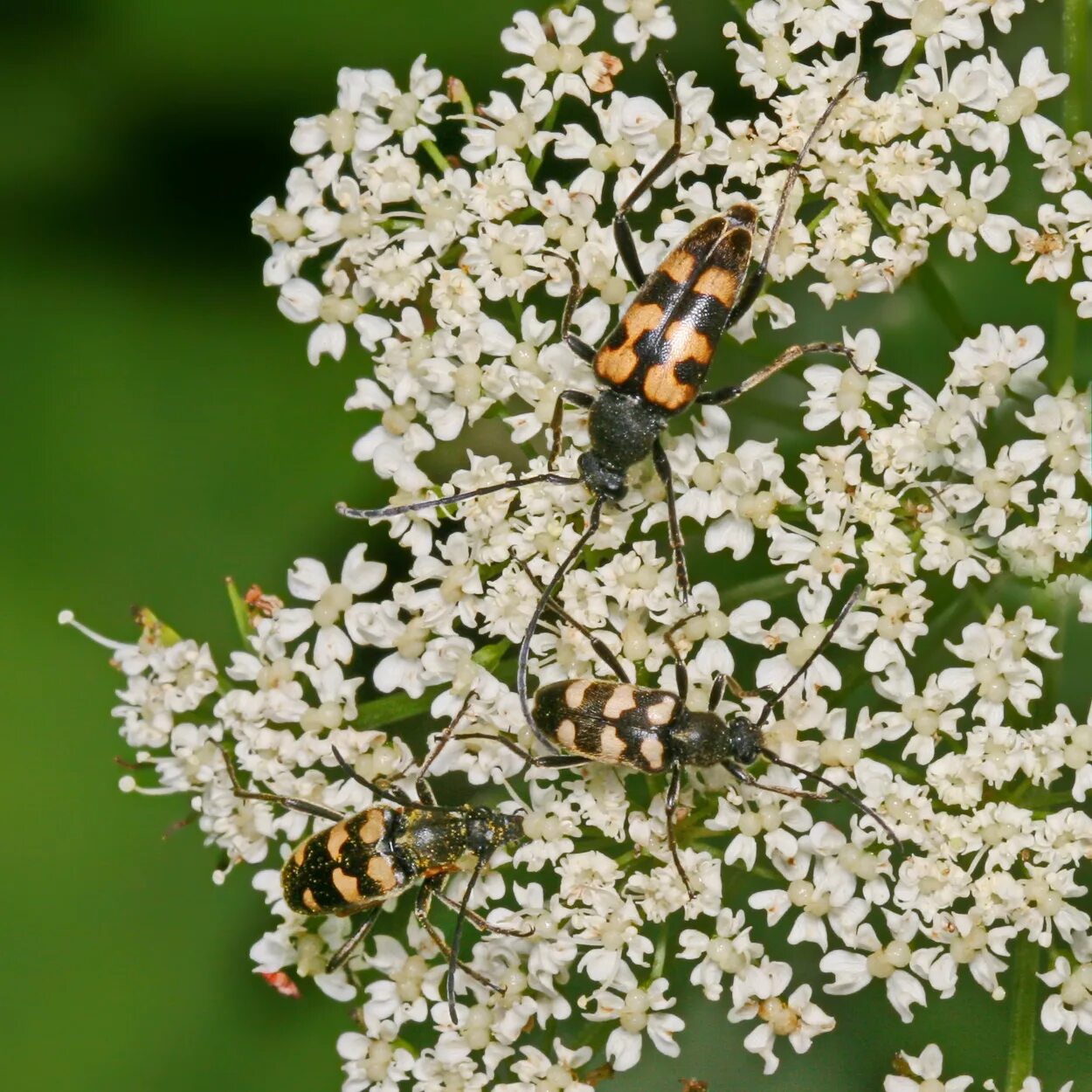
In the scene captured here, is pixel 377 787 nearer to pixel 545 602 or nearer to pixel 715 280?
pixel 545 602

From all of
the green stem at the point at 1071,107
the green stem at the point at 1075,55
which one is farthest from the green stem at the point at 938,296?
the green stem at the point at 1075,55

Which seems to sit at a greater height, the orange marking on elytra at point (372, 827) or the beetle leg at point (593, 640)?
the beetle leg at point (593, 640)

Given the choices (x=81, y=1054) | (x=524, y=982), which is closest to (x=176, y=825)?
(x=81, y=1054)

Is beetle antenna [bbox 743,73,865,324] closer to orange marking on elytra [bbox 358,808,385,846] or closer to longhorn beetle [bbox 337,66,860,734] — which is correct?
longhorn beetle [bbox 337,66,860,734]

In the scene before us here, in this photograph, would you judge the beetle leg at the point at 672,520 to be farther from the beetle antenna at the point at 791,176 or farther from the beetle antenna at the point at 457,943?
the beetle antenna at the point at 457,943

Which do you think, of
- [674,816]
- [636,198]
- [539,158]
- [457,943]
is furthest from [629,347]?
[457,943]
